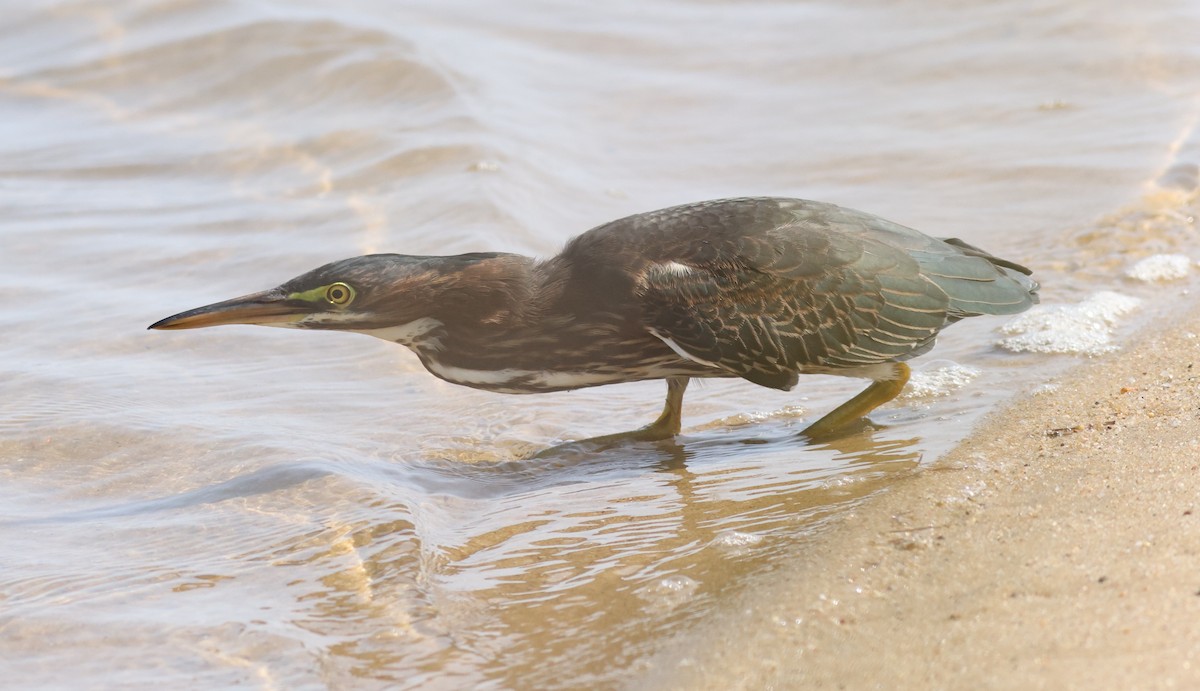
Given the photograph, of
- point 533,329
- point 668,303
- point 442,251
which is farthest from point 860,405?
point 442,251

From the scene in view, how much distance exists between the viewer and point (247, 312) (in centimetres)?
538

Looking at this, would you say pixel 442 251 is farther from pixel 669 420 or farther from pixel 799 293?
pixel 799 293

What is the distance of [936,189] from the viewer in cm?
927

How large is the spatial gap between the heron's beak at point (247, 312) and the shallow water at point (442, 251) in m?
0.64

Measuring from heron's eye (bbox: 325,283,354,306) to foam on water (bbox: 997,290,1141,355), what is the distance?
316cm

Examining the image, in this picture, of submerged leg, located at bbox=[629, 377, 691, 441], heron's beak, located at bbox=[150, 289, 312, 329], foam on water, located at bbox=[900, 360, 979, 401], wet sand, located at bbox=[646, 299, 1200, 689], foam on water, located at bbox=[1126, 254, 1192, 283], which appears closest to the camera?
wet sand, located at bbox=[646, 299, 1200, 689]

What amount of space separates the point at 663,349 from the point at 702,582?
1.65 meters

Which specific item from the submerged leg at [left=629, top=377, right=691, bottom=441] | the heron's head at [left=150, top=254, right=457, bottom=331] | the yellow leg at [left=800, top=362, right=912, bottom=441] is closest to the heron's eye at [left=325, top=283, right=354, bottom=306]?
the heron's head at [left=150, top=254, right=457, bottom=331]

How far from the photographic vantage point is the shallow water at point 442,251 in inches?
169

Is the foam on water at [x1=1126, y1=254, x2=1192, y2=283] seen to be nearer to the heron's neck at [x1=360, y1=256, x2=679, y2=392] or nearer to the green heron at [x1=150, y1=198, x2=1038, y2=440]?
the green heron at [x1=150, y1=198, x2=1038, y2=440]

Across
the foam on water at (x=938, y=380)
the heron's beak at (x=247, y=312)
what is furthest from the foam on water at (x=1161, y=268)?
the heron's beak at (x=247, y=312)

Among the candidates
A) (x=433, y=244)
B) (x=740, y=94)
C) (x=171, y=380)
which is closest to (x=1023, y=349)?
(x=433, y=244)

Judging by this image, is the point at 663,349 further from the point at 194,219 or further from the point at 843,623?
the point at 194,219

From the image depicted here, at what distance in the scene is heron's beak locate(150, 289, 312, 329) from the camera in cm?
538
